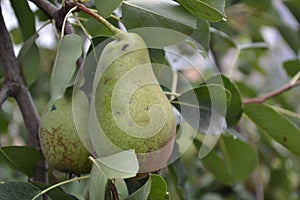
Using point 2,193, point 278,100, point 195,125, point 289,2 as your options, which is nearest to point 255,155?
point 278,100

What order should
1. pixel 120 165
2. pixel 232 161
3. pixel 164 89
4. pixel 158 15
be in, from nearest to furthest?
1. pixel 120 165
2. pixel 158 15
3. pixel 164 89
4. pixel 232 161

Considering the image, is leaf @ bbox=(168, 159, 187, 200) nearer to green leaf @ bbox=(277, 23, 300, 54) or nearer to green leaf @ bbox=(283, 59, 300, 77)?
green leaf @ bbox=(283, 59, 300, 77)

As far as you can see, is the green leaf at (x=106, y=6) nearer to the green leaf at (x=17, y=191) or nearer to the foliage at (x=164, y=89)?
the foliage at (x=164, y=89)

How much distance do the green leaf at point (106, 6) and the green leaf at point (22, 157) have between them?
226mm

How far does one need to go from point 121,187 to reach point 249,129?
3.15ft

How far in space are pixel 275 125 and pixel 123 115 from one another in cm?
37

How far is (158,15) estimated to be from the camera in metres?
0.66

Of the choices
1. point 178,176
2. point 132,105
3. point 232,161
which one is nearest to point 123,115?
point 132,105

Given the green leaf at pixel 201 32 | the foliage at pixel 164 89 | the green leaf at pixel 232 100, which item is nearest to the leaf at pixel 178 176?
the foliage at pixel 164 89

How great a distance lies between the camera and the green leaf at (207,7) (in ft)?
2.06

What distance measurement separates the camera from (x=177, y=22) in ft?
2.15

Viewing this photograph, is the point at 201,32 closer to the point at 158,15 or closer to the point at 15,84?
the point at 158,15

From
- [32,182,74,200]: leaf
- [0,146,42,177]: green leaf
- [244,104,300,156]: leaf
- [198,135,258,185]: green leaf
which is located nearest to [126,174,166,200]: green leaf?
[32,182,74,200]: leaf

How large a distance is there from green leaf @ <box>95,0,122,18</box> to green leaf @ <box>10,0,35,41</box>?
23 centimetres
